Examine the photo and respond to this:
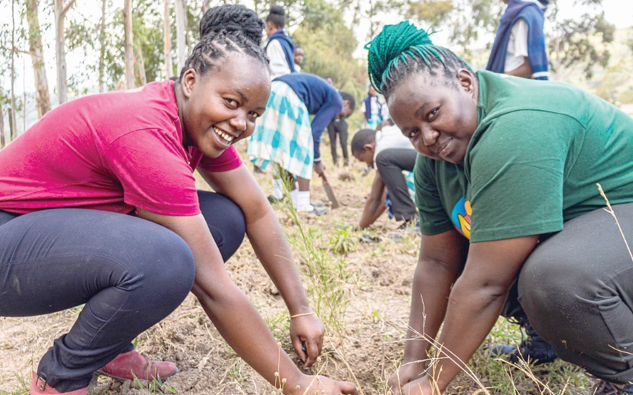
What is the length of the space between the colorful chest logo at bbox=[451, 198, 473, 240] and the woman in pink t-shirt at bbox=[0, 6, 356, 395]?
607 millimetres

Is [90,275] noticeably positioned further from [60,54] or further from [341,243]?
[60,54]

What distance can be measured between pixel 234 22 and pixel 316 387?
1.10m

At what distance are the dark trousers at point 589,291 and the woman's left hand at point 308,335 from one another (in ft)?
2.16

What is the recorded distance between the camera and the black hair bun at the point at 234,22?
1.72 m

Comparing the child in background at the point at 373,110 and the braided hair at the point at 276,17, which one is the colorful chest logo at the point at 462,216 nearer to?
the braided hair at the point at 276,17

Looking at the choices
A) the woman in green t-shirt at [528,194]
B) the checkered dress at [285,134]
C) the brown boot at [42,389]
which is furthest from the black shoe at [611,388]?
the checkered dress at [285,134]

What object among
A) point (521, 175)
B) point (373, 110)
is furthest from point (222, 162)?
point (373, 110)

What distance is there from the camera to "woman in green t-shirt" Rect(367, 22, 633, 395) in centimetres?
144

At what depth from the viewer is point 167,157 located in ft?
4.83

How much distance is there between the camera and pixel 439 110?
5.13ft

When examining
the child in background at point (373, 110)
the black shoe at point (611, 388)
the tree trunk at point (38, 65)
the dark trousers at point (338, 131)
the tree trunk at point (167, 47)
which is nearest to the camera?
the black shoe at point (611, 388)

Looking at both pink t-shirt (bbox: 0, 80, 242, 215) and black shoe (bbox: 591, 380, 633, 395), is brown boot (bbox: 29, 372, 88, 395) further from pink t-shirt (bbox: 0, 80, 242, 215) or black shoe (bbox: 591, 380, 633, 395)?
black shoe (bbox: 591, 380, 633, 395)

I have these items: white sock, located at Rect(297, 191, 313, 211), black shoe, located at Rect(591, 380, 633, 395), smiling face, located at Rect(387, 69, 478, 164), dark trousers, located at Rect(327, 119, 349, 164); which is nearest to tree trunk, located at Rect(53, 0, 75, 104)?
white sock, located at Rect(297, 191, 313, 211)

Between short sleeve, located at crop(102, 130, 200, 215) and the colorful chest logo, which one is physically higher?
short sleeve, located at crop(102, 130, 200, 215)
